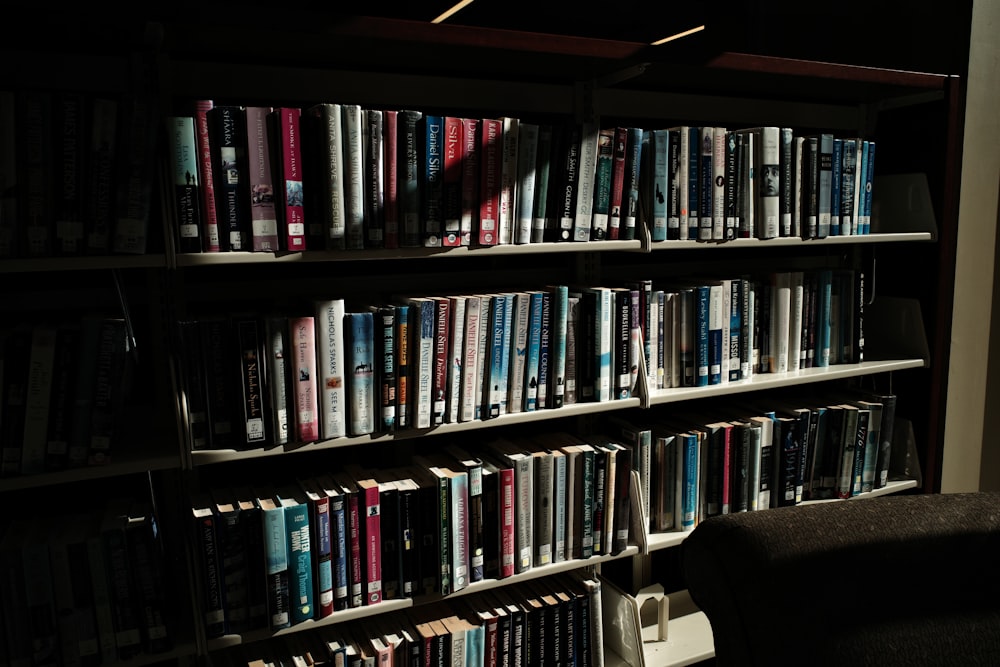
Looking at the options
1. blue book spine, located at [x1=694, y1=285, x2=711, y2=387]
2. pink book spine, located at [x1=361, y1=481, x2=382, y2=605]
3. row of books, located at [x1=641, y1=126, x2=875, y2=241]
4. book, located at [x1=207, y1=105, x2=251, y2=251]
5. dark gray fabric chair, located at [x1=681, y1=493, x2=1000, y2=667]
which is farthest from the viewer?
blue book spine, located at [x1=694, y1=285, x2=711, y2=387]

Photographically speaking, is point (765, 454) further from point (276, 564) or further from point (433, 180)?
point (276, 564)

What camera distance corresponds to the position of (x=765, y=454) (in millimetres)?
2100

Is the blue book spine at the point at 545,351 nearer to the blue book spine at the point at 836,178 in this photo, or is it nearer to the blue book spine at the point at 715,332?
the blue book spine at the point at 715,332

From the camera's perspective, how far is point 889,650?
972 millimetres

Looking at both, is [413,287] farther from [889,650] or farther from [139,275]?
[889,650]

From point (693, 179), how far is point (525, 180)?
1.54ft

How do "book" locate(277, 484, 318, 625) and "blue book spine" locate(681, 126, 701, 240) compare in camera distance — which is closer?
"book" locate(277, 484, 318, 625)

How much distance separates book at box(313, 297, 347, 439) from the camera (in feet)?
5.08

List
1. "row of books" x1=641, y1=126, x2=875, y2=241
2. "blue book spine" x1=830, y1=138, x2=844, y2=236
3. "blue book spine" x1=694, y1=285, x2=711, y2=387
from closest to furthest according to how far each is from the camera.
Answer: "row of books" x1=641, y1=126, x2=875, y2=241
"blue book spine" x1=694, y1=285, x2=711, y2=387
"blue book spine" x1=830, y1=138, x2=844, y2=236

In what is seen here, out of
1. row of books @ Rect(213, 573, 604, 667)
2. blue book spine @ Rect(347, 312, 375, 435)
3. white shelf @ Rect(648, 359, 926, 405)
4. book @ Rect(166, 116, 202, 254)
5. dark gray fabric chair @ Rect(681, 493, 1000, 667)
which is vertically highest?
book @ Rect(166, 116, 202, 254)

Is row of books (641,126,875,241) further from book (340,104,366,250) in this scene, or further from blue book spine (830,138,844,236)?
book (340,104,366,250)

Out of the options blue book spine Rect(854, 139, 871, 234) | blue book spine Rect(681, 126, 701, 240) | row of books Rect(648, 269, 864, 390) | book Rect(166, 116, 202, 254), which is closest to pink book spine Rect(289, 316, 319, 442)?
book Rect(166, 116, 202, 254)

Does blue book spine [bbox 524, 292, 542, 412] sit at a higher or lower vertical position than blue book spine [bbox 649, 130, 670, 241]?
lower

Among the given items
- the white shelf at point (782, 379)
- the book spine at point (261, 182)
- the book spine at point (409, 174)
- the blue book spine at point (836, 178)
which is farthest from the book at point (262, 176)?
the blue book spine at point (836, 178)
